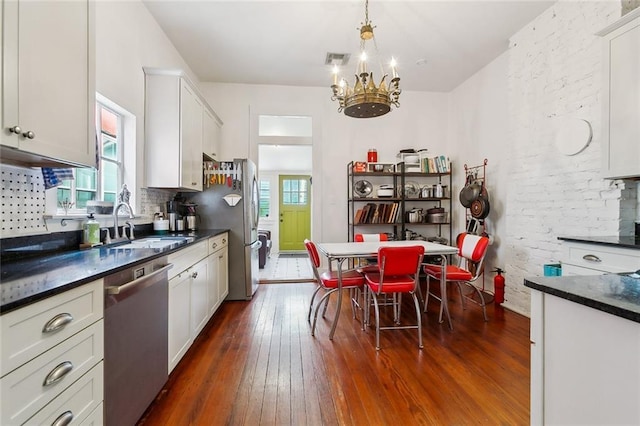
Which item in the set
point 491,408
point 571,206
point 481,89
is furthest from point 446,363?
point 481,89

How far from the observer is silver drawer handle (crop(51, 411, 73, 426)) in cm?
94

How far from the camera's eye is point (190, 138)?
10.1 ft

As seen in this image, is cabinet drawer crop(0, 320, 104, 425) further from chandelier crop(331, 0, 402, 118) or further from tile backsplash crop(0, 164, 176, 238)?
chandelier crop(331, 0, 402, 118)

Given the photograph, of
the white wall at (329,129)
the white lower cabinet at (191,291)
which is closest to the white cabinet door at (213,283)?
the white lower cabinet at (191,291)

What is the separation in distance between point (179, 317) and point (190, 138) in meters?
1.91

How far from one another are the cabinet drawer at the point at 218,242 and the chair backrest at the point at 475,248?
8.59ft

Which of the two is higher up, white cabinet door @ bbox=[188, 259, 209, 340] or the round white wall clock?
the round white wall clock

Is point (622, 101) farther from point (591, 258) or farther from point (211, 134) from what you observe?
point (211, 134)

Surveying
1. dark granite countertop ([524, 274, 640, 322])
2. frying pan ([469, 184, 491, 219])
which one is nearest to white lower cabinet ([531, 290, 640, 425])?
dark granite countertop ([524, 274, 640, 322])

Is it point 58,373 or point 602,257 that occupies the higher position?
point 602,257

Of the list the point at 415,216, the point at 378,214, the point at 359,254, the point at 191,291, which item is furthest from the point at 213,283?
the point at 415,216

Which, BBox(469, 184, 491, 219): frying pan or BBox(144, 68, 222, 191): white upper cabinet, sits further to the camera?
BBox(469, 184, 491, 219): frying pan

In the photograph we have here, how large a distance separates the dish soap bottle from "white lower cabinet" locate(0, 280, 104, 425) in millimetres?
980

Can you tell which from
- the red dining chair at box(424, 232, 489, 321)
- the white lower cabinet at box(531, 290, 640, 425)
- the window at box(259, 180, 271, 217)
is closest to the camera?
the white lower cabinet at box(531, 290, 640, 425)
